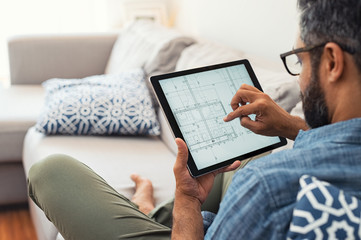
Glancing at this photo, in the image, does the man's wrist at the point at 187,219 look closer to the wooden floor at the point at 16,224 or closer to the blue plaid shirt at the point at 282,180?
the blue plaid shirt at the point at 282,180

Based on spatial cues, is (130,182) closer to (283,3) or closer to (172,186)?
(172,186)

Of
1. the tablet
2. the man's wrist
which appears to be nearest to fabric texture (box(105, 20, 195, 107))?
the tablet

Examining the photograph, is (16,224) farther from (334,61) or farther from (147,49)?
(334,61)

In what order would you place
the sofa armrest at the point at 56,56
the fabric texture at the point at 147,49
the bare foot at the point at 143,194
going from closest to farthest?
the bare foot at the point at 143,194 → the fabric texture at the point at 147,49 → the sofa armrest at the point at 56,56

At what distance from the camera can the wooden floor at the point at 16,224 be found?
6.61 ft

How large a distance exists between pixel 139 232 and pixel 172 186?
0.52 m

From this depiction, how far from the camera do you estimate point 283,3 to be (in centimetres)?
194

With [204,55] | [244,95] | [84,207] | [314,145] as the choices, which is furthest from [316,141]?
[204,55]

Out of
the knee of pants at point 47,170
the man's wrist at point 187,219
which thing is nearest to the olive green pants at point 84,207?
the knee of pants at point 47,170

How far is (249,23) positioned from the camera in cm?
227

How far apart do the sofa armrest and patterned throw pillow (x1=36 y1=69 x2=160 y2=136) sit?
2.49 ft

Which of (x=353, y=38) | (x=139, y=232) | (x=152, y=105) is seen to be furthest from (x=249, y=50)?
(x=353, y=38)

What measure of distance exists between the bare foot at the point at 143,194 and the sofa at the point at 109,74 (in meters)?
0.03

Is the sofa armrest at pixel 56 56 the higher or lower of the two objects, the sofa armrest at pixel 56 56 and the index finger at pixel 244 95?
the lower
